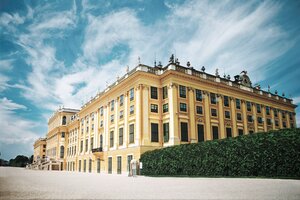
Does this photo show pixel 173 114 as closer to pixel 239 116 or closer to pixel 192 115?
pixel 192 115

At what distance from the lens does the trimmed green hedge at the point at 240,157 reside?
15867 mm

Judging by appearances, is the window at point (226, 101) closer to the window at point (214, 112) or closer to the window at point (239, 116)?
the window at point (214, 112)

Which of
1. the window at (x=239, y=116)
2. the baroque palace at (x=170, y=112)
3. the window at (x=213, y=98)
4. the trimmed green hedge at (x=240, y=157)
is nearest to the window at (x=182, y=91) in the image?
the baroque palace at (x=170, y=112)

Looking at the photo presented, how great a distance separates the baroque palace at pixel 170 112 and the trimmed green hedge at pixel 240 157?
706 cm

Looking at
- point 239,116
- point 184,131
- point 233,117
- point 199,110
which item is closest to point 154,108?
point 184,131

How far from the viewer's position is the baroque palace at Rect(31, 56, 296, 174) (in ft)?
108

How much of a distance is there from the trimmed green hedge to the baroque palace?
23.2ft

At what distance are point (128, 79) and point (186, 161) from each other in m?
16.7

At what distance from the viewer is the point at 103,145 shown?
42.4m

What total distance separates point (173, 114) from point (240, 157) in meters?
13.9

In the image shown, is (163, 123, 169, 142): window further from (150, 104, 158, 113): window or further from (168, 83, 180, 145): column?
(150, 104, 158, 113): window

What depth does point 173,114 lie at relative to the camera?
31.9 meters

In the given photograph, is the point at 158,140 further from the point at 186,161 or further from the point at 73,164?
the point at 73,164

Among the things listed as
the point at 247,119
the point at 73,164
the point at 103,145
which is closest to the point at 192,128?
the point at 247,119
